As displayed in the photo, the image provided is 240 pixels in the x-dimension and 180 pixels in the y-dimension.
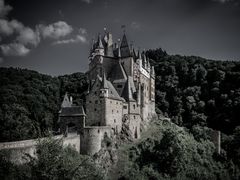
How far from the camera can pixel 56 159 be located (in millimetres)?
18266

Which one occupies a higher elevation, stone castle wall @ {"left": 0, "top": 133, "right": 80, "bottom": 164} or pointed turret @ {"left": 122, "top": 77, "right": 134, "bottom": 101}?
pointed turret @ {"left": 122, "top": 77, "right": 134, "bottom": 101}

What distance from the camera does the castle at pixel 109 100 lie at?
43.2 metres

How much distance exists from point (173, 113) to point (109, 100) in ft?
143

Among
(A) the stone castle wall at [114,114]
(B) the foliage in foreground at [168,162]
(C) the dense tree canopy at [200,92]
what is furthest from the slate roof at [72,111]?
(C) the dense tree canopy at [200,92]

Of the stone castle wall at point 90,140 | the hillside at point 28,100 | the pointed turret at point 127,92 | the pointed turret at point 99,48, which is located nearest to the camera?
the stone castle wall at point 90,140

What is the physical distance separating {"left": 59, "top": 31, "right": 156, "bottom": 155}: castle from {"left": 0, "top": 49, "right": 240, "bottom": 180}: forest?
4.43 meters

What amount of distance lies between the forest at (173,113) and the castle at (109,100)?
4.43 m

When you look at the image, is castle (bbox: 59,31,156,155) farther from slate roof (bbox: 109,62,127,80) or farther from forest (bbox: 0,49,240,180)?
forest (bbox: 0,49,240,180)

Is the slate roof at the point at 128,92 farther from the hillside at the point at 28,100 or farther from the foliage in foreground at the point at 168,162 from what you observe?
the hillside at the point at 28,100

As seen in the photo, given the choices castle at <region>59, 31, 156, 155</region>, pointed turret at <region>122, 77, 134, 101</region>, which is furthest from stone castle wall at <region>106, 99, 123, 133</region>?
pointed turret at <region>122, 77, 134, 101</region>

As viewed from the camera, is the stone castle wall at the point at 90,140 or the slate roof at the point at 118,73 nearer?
the stone castle wall at the point at 90,140

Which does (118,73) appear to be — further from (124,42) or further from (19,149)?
(19,149)

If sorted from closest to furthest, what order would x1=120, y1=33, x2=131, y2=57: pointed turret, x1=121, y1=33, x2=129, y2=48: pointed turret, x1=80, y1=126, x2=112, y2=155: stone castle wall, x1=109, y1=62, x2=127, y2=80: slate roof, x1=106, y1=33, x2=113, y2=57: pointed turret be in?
x1=80, y1=126, x2=112, y2=155: stone castle wall, x1=109, y1=62, x2=127, y2=80: slate roof, x1=106, y1=33, x2=113, y2=57: pointed turret, x1=120, y1=33, x2=131, y2=57: pointed turret, x1=121, y1=33, x2=129, y2=48: pointed turret

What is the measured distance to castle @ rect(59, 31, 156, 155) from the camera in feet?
142
